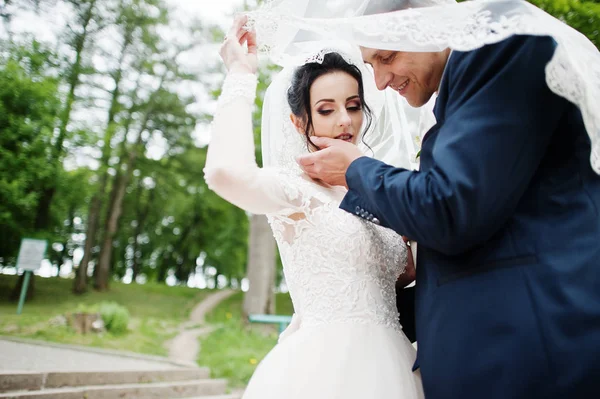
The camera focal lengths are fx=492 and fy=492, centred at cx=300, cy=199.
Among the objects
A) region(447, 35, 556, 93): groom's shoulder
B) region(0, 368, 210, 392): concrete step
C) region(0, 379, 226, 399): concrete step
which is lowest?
region(0, 379, 226, 399): concrete step

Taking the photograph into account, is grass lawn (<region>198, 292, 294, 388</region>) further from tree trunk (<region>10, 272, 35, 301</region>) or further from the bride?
the bride

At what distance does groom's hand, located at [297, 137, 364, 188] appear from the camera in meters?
1.77

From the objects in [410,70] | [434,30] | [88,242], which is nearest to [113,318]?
[88,242]

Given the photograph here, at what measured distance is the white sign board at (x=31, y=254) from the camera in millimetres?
10836

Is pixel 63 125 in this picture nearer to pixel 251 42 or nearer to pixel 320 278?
pixel 251 42

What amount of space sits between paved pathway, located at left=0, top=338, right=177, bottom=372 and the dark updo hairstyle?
20.1 ft

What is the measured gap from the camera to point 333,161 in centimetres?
180

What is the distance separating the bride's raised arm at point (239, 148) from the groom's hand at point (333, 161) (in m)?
0.15

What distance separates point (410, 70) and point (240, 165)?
0.76 meters

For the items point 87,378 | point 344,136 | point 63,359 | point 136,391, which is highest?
point 344,136

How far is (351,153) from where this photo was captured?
5.78 feet

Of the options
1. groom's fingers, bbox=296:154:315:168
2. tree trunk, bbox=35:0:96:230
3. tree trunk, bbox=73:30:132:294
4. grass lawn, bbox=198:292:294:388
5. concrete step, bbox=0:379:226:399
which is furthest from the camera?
tree trunk, bbox=73:30:132:294

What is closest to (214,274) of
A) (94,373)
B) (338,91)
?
(94,373)

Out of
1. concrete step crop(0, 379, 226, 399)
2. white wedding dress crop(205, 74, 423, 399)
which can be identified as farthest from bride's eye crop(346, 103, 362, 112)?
concrete step crop(0, 379, 226, 399)
